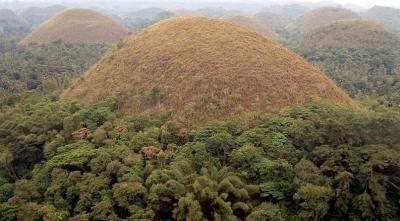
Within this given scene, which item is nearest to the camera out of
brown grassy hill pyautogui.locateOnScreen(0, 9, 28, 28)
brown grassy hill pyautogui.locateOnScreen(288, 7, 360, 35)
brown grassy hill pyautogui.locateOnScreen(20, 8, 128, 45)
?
brown grassy hill pyautogui.locateOnScreen(20, 8, 128, 45)

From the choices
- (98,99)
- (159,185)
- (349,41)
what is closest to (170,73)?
(98,99)

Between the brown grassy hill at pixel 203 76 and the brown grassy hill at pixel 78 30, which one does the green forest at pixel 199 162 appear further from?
the brown grassy hill at pixel 78 30

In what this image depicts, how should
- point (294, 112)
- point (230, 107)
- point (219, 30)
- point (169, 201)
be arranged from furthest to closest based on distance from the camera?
point (219, 30) < point (230, 107) < point (294, 112) < point (169, 201)

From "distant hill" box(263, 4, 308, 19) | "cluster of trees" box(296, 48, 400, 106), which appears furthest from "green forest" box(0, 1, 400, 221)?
"distant hill" box(263, 4, 308, 19)

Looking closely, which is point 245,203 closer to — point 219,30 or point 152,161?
point 152,161

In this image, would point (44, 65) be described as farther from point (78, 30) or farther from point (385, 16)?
point (385, 16)

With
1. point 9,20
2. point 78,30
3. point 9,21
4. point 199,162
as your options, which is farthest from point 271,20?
point 199,162

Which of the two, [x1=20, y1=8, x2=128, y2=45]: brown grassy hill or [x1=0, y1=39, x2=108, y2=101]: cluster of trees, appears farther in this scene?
[x1=20, y1=8, x2=128, y2=45]: brown grassy hill

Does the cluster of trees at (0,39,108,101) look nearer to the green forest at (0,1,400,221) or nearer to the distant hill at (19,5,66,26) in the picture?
the green forest at (0,1,400,221)
